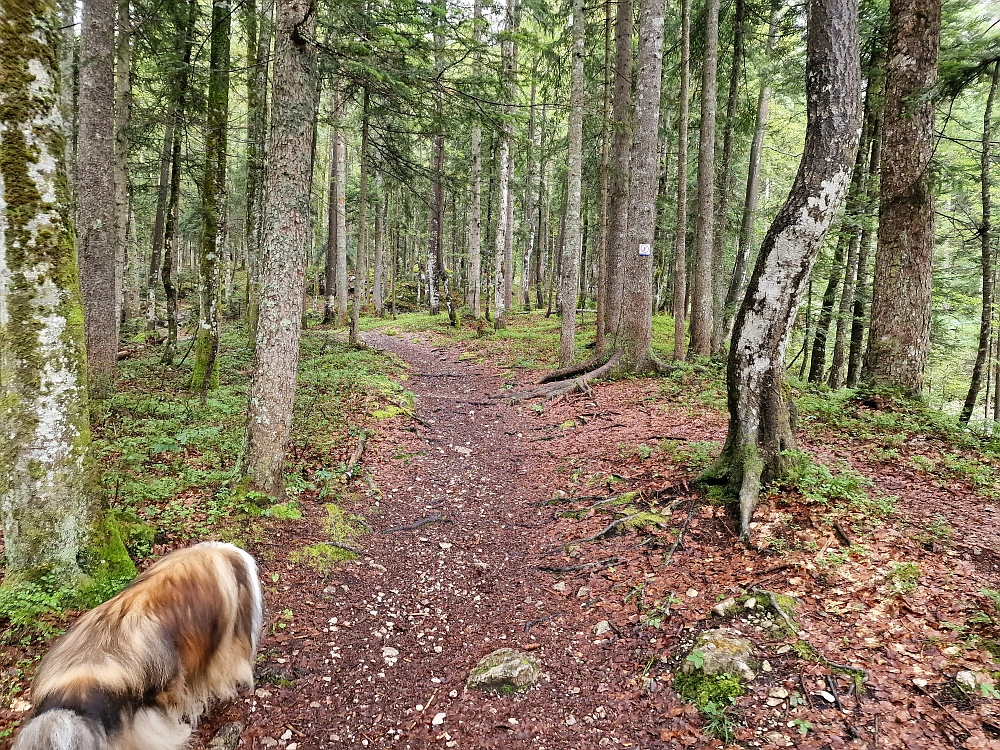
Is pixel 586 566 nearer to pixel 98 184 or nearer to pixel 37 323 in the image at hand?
pixel 37 323

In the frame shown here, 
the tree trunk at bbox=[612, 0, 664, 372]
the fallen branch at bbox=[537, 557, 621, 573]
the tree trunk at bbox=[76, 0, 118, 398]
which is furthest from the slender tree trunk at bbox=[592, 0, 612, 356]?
the tree trunk at bbox=[76, 0, 118, 398]

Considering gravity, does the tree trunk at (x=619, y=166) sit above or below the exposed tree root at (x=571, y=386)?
above

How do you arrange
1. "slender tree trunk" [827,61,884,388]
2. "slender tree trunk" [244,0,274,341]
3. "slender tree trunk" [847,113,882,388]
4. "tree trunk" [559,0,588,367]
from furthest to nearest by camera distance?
"tree trunk" [559,0,588,367]
"slender tree trunk" [847,113,882,388]
"slender tree trunk" [827,61,884,388]
"slender tree trunk" [244,0,274,341]

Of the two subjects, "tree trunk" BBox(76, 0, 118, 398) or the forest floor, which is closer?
the forest floor

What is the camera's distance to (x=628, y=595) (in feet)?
14.7

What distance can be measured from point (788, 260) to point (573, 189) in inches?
350

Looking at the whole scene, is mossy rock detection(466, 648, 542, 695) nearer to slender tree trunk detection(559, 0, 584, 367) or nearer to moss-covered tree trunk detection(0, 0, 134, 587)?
moss-covered tree trunk detection(0, 0, 134, 587)

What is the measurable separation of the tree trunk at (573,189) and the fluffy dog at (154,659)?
1050cm

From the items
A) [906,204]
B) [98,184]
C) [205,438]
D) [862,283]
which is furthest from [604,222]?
[205,438]

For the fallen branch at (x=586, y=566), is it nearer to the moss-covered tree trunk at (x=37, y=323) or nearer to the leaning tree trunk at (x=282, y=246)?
the leaning tree trunk at (x=282, y=246)

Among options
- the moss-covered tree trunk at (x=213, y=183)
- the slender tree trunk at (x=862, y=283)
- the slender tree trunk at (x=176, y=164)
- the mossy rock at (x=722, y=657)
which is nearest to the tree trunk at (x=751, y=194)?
the slender tree trunk at (x=862, y=283)

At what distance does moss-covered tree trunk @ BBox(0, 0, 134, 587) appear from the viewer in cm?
318

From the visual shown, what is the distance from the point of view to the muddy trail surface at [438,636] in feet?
10.8

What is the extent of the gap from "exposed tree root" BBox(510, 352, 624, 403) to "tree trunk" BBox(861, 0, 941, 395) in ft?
17.0
